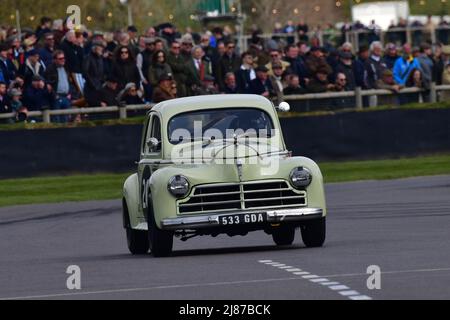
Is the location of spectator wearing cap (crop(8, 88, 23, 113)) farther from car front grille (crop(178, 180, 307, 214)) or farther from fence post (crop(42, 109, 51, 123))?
car front grille (crop(178, 180, 307, 214))

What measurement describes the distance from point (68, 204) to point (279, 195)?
10.3 metres

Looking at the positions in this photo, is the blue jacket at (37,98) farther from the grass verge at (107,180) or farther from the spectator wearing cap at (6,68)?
the grass verge at (107,180)

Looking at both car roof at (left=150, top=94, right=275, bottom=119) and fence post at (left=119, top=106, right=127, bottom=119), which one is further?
fence post at (left=119, top=106, right=127, bottom=119)

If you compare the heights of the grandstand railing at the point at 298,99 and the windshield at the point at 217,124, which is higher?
the windshield at the point at 217,124

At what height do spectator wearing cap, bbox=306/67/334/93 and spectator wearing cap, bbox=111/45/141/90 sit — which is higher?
spectator wearing cap, bbox=111/45/141/90

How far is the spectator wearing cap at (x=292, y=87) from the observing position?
32.9m

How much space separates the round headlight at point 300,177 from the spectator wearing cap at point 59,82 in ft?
47.3

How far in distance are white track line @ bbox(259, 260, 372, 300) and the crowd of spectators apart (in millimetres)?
16068

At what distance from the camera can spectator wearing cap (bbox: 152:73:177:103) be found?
3064cm

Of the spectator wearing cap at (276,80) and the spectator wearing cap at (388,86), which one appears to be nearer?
the spectator wearing cap at (276,80)

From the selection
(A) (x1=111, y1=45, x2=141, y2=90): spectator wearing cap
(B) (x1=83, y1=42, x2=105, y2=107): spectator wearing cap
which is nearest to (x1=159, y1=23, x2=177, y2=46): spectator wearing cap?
(A) (x1=111, y1=45, x2=141, y2=90): spectator wearing cap

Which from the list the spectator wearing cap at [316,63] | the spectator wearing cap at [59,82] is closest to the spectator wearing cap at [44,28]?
the spectator wearing cap at [59,82]

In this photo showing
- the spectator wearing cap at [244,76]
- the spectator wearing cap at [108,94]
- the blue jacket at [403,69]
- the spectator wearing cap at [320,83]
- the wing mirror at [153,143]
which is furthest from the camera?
the blue jacket at [403,69]
